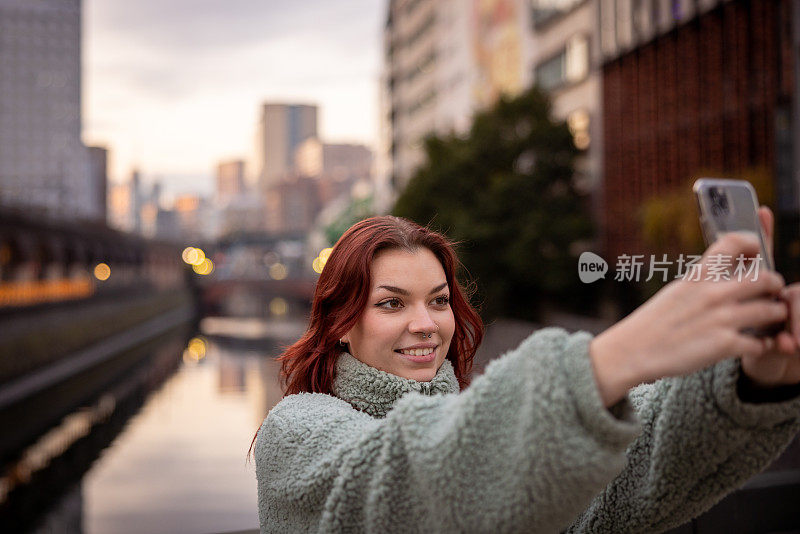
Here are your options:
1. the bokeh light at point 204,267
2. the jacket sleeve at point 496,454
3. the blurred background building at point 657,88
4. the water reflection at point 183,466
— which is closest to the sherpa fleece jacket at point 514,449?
the jacket sleeve at point 496,454

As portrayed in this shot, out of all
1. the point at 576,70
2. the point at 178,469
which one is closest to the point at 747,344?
the point at 178,469

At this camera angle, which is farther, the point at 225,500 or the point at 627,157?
the point at 627,157

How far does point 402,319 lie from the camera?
5.08 feet

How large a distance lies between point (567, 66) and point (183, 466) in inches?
734

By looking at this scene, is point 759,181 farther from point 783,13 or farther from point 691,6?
point 691,6

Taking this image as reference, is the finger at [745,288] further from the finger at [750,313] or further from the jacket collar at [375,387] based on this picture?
the jacket collar at [375,387]

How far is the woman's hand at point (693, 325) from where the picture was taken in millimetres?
903

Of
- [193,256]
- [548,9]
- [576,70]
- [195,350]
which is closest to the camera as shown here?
[576,70]

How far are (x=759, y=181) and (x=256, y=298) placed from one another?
240 ft

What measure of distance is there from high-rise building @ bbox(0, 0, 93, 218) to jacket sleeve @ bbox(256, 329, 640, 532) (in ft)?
254

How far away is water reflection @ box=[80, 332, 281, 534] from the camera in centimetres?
1620

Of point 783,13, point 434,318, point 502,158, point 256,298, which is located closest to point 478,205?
point 502,158

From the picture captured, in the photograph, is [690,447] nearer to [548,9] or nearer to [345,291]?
[345,291]

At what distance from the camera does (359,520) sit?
1235 millimetres
